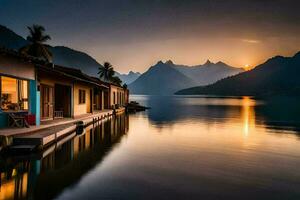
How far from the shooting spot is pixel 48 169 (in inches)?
461

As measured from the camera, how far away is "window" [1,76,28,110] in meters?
19.0

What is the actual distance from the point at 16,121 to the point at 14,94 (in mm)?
3751

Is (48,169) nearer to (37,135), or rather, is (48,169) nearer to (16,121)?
(37,135)

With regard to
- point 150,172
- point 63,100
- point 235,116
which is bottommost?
point 150,172

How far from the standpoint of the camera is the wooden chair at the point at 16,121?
16.8 meters

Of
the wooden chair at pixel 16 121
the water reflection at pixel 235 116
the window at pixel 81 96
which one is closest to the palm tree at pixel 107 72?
the water reflection at pixel 235 116

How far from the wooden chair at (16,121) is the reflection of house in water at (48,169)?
225 centimetres

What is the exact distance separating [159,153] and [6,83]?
37.4ft

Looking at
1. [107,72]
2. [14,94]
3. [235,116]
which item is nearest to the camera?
[14,94]

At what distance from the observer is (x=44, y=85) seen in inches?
891

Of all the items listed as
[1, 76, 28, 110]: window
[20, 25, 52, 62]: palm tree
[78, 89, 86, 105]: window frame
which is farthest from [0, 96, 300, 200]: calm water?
[20, 25, 52, 62]: palm tree

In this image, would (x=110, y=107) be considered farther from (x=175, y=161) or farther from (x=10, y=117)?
(x=175, y=161)

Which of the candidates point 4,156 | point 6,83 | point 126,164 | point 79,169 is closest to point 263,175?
point 126,164

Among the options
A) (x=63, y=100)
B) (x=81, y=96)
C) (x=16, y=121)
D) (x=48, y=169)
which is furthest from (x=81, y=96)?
(x=48, y=169)
